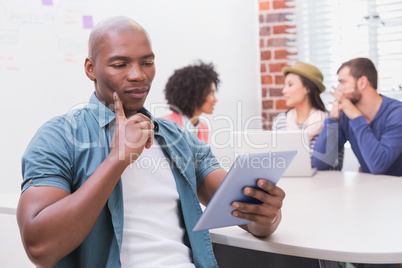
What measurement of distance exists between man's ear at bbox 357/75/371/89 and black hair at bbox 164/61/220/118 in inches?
46.9

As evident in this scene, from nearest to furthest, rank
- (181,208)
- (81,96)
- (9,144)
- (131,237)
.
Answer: (131,237), (181,208), (9,144), (81,96)

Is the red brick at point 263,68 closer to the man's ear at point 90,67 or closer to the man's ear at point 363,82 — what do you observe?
the man's ear at point 363,82

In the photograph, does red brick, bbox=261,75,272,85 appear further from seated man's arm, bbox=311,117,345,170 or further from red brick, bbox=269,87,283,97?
seated man's arm, bbox=311,117,345,170

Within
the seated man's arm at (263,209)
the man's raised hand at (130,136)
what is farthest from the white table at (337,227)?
the man's raised hand at (130,136)

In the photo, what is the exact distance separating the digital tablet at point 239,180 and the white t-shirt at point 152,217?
0.13 metres

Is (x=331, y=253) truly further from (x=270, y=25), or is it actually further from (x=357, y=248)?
(x=270, y=25)

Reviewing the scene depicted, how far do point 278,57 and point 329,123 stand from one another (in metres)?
1.32

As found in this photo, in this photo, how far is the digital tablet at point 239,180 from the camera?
1.07 meters

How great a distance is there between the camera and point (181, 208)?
129 cm

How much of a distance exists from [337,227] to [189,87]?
2201mm

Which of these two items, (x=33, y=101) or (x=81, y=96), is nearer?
(x=33, y=101)

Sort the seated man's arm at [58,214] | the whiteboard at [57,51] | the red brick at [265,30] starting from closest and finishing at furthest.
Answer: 1. the seated man's arm at [58,214]
2. the whiteboard at [57,51]
3. the red brick at [265,30]

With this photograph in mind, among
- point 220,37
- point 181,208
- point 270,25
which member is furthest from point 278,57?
point 181,208

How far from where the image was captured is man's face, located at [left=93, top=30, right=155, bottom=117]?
1197 mm
